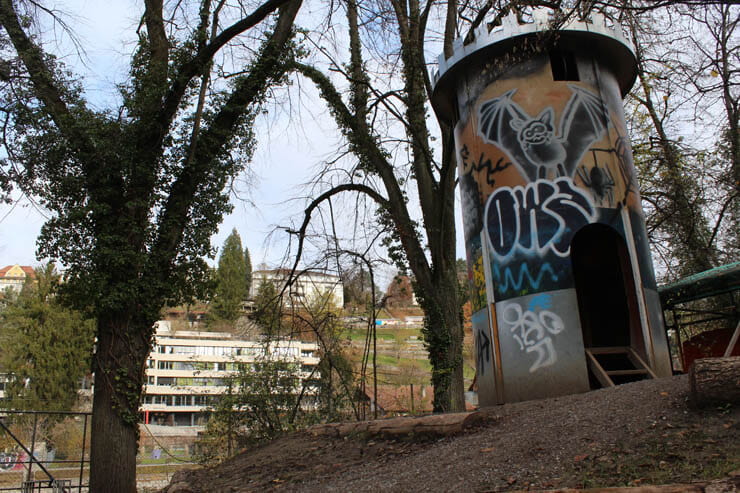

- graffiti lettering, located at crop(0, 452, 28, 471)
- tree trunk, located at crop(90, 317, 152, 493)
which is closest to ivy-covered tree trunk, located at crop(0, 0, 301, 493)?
tree trunk, located at crop(90, 317, 152, 493)

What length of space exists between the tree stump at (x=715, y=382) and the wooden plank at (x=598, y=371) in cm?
268

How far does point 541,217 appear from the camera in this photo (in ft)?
30.0

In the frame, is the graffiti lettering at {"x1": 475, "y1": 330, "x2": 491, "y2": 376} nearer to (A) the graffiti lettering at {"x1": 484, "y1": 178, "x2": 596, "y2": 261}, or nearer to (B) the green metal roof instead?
(A) the graffiti lettering at {"x1": 484, "y1": 178, "x2": 596, "y2": 261}

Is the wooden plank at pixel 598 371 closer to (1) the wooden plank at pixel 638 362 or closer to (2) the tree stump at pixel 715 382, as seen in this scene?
(1) the wooden plank at pixel 638 362

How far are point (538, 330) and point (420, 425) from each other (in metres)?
2.64

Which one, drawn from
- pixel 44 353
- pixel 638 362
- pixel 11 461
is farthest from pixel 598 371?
pixel 44 353

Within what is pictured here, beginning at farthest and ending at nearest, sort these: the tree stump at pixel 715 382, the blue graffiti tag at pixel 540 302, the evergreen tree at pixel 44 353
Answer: the evergreen tree at pixel 44 353 → the blue graffiti tag at pixel 540 302 → the tree stump at pixel 715 382

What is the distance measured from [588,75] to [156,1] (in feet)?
27.1

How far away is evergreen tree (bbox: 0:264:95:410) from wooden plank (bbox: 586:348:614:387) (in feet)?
115

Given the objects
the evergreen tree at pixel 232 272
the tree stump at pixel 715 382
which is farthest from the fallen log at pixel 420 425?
the evergreen tree at pixel 232 272

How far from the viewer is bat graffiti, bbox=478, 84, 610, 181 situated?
9328 millimetres

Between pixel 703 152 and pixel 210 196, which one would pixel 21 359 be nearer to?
pixel 210 196

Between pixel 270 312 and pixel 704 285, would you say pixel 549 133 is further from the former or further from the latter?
pixel 270 312

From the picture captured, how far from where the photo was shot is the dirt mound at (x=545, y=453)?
4449 mm
